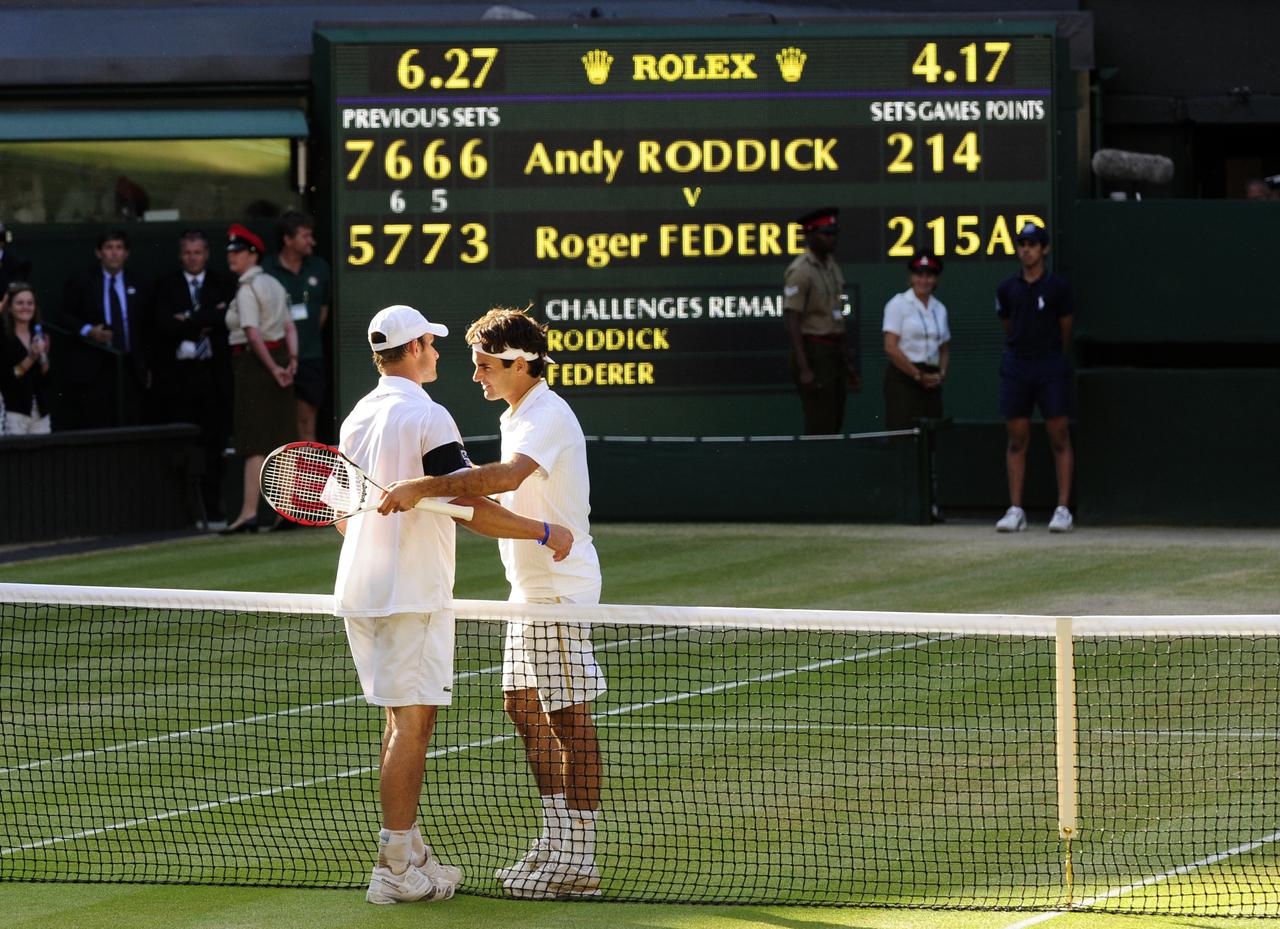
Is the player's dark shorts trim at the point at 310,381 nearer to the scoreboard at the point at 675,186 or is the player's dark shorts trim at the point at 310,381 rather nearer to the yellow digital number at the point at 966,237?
the scoreboard at the point at 675,186

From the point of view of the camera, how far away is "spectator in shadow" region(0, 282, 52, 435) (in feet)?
51.8

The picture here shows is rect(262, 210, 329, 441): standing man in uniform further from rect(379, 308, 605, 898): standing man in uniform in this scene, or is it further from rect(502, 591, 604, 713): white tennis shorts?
rect(502, 591, 604, 713): white tennis shorts

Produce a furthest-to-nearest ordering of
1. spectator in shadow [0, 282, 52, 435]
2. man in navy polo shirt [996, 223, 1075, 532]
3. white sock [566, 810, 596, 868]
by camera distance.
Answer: spectator in shadow [0, 282, 52, 435] → man in navy polo shirt [996, 223, 1075, 532] → white sock [566, 810, 596, 868]

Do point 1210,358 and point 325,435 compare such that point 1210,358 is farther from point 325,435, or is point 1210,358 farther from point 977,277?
point 325,435

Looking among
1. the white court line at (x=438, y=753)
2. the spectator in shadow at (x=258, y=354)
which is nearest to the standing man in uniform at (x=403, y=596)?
the white court line at (x=438, y=753)

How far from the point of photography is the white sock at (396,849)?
6574 mm

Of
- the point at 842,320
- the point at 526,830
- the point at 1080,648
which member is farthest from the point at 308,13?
the point at 526,830

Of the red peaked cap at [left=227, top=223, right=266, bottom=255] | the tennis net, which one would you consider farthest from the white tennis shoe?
the red peaked cap at [left=227, top=223, right=266, bottom=255]

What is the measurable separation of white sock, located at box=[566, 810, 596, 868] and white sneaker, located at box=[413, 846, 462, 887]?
349 mm

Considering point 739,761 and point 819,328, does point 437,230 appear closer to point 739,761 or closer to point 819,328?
point 819,328

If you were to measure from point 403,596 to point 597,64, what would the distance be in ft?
34.3

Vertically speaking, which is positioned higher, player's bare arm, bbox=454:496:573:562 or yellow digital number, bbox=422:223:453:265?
yellow digital number, bbox=422:223:453:265

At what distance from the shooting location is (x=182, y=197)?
723 inches

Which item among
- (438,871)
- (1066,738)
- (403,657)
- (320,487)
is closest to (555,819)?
(438,871)
